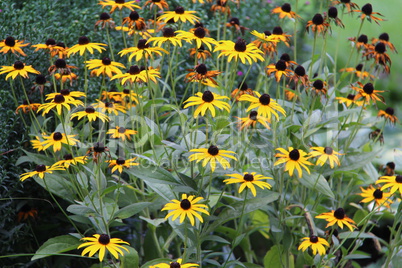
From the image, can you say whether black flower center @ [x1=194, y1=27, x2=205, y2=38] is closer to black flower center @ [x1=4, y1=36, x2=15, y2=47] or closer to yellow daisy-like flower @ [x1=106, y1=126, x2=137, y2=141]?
yellow daisy-like flower @ [x1=106, y1=126, x2=137, y2=141]

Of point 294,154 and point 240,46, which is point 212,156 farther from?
point 240,46

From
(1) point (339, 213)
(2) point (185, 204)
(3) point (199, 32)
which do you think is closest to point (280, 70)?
(3) point (199, 32)

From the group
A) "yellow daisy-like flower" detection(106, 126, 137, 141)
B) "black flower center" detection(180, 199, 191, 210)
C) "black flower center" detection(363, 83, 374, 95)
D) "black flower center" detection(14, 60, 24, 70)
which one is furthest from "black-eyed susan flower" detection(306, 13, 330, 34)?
"black flower center" detection(14, 60, 24, 70)

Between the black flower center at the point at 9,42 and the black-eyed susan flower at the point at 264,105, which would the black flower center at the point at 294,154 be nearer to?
the black-eyed susan flower at the point at 264,105

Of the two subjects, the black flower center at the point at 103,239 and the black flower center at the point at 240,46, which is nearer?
the black flower center at the point at 103,239

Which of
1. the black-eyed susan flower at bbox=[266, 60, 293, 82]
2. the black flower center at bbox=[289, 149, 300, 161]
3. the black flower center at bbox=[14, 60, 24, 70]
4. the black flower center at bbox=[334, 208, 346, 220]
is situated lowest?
the black flower center at bbox=[334, 208, 346, 220]

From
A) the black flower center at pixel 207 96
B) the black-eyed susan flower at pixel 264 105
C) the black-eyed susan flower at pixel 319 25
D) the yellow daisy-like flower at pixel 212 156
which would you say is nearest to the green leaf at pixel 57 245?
the yellow daisy-like flower at pixel 212 156

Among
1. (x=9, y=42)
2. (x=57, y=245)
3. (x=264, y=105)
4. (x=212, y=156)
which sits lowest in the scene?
(x=57, y=245)

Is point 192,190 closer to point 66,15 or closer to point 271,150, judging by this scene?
point 271,150

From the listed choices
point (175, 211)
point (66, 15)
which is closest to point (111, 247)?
point (175, 211)

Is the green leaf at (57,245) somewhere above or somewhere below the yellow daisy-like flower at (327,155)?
below

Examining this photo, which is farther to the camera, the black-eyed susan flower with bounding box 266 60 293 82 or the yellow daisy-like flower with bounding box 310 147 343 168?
the black-eyed susan flower with bounding box 266 60 293 82

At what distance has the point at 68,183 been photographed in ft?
7.23

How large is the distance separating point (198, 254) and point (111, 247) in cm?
41
